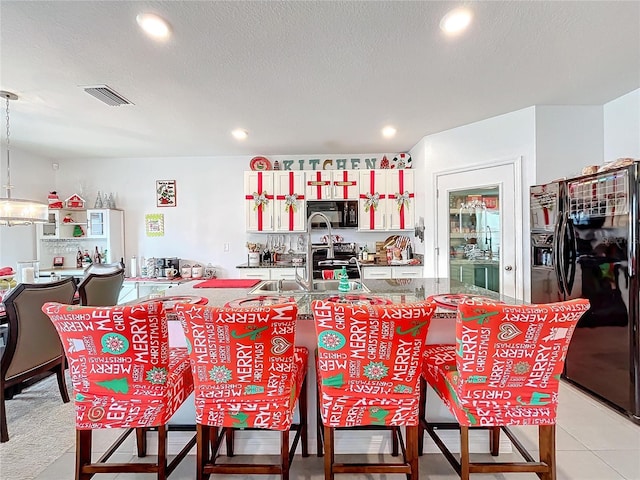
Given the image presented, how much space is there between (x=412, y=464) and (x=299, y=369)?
24.9 inches

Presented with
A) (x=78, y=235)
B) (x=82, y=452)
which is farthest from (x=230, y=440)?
(x=78, y=235)

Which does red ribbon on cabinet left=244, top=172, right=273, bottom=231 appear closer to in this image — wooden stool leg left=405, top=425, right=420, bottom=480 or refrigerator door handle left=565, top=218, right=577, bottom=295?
refrigerator door handle left=565, top=218, right=577, bottom=295

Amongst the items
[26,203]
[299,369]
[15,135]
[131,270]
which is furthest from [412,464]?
[15,135]

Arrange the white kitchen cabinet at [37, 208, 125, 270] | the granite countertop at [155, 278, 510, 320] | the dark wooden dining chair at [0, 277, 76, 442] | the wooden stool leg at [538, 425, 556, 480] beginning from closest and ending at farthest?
the wooden stool leg at [538, 425, 556, 480]
the granite countertop at [155, 278, 510, 320]
the dark wooden dining chair at [0, 277, 76, 442]
the white kitchen cabinet at [37, 208, 125, 270]

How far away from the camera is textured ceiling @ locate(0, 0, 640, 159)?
1.78 metres

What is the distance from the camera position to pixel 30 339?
226 cm

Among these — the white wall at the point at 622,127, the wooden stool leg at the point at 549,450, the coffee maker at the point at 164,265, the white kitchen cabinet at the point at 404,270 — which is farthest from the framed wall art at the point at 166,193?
the white wall at the point at 622,127

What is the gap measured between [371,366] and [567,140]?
319 centimetres

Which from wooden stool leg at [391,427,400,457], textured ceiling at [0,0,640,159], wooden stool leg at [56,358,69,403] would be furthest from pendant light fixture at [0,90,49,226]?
wooden stool leg at [391,427,400,457]

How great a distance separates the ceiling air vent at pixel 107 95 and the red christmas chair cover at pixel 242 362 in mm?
2315

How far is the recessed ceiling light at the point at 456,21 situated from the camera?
5.82 feet

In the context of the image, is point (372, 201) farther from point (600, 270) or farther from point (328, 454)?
point (328, 454)

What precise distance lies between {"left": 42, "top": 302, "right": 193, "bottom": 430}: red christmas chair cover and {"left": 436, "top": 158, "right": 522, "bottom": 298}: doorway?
10.8ft

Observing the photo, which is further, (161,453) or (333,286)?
(333,286)
